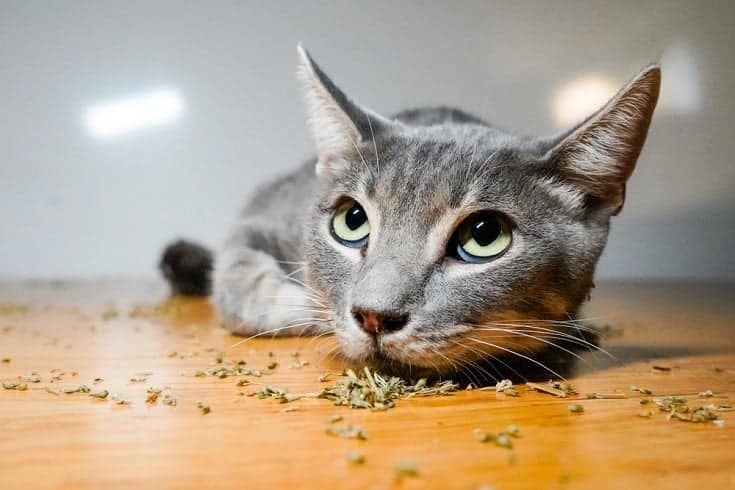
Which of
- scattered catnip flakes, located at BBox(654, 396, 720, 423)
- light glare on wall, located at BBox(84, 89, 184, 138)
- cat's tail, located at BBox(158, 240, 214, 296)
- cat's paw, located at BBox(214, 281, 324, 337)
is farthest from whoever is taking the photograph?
light glare on wall, located at BBox(84, 89, 184, 138)

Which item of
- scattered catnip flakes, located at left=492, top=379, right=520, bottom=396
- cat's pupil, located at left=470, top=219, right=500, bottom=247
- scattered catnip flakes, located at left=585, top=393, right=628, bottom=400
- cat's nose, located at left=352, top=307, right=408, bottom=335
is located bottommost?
scattered catnip flakes, located at left=585, top=393, right=628, bottom=400

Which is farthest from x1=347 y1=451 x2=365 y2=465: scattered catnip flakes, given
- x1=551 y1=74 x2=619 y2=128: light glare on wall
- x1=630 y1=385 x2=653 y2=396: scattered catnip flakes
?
x1=551 y1=74 x2=619 y2=128: light glare on wall

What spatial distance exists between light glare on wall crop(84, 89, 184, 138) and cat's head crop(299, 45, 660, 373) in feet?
9.51

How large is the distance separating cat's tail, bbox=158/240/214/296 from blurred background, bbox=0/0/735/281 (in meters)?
0.50

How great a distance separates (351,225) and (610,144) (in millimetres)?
607

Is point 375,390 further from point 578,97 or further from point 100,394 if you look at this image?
point 578,97

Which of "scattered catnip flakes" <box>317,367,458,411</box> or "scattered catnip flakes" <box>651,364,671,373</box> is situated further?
"scattered catnip flakes" <box>651,364,671,373</box>

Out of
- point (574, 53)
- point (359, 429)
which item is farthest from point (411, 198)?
point (574, 53)

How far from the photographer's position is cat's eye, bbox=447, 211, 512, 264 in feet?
4.46

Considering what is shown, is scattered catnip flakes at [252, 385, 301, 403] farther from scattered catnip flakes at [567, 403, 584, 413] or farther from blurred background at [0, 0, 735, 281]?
blurred background at [0, 0, 735, 281]

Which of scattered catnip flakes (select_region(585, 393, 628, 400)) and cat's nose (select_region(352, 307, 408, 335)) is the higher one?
cat's nose (select_region(352, 307, 408, 335))

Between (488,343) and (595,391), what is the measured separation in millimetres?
253

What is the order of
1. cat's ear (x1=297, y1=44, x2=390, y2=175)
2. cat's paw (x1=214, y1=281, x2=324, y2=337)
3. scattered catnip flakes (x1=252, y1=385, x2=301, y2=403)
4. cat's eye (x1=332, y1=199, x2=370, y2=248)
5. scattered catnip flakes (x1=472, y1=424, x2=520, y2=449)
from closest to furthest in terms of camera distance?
scattered catnip flakes (x1=472, y1=424, x2=520, y2=449) → scattered catnip flakes (x1=252, y1=385, x2=301, y2=403) → cat's eye (x1=332, y1=199, x2=370, y2=248) → cat's ear (x1=297, y1=44, x2=390, y2=175) → cat's paw (x1=214, y1=281, x2=324, y2=337)

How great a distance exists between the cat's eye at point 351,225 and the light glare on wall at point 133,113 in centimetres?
302
